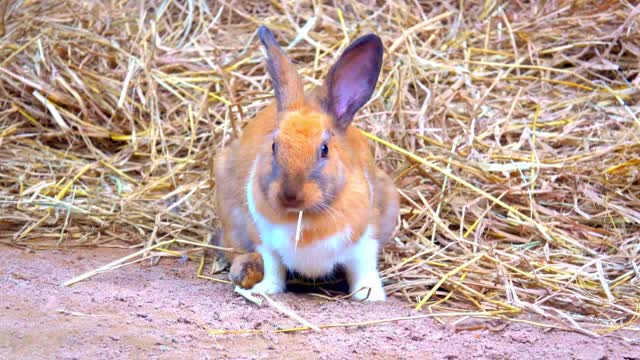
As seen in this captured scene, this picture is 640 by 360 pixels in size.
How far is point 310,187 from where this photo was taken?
411 cm

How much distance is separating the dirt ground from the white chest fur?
0.18m

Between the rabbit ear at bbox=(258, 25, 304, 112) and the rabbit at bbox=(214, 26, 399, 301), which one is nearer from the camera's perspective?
the rabbit at bbox=(214, 26, 399, 301)

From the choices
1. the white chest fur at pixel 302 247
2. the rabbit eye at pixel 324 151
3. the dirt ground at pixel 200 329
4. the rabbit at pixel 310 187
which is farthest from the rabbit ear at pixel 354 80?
the dirt ground at pixel 200 329

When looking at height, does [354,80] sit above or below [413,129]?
above

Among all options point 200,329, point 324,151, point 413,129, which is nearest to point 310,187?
point 324,151

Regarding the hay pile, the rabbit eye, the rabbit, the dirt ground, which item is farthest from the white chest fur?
the hay pile

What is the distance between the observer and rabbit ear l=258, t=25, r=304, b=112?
14.8 feet

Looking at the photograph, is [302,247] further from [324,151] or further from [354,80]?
[354,80]

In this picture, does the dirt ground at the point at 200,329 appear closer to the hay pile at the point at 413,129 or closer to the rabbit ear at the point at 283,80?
the hay pile at the point at 413,129

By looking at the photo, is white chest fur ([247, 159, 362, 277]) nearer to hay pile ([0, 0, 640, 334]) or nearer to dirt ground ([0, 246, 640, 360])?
dirt ground ([0, 246, 640, 360])

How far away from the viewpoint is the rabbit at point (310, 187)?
4156mm

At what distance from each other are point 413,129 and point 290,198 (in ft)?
7.10

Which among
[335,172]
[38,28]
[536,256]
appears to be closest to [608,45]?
[536,256]

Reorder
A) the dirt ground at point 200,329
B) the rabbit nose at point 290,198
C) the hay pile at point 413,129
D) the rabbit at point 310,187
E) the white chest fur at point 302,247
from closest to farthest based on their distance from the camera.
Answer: the dirt ground at point 200,329, the rabbit nose at point 290,198, the rabbit at point 310,187, the white chest fur at point 302,247, the hay pile at point 413,129
